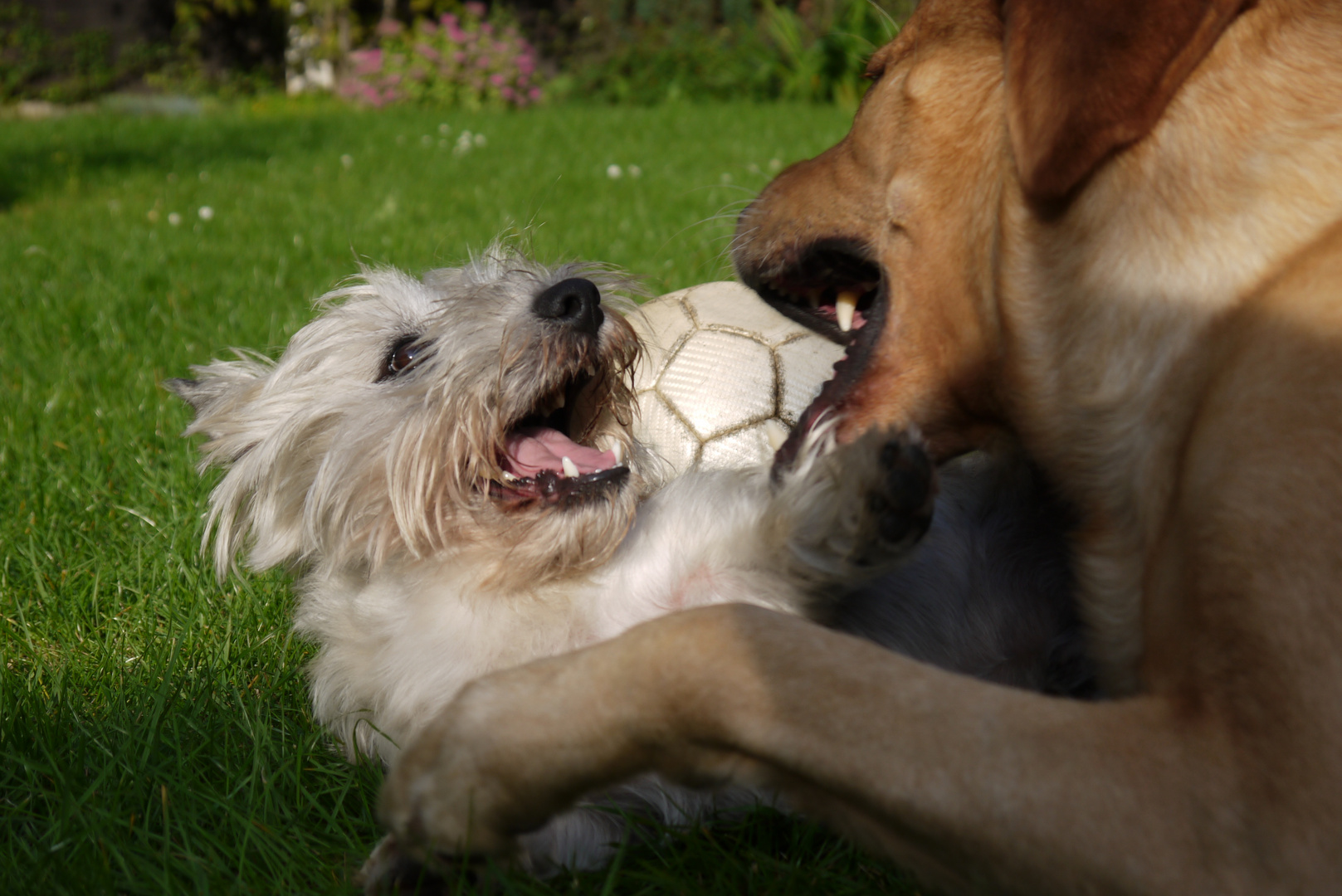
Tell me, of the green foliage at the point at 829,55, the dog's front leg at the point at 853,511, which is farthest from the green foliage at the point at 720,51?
the dog's front leg at the point at 853,511

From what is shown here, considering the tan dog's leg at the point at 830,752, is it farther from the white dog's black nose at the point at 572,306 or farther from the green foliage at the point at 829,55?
the green foliage at the point at 829,55

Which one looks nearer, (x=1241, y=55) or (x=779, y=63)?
(x=1241, y=55)

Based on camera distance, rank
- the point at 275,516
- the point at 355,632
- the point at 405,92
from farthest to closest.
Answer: the point at 405,92 < the point at 275,516 < the point at 355,632

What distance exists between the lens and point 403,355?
121 inches

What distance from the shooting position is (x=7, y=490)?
3.84 m

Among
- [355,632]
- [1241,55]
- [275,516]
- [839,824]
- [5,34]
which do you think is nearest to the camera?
[839,824]

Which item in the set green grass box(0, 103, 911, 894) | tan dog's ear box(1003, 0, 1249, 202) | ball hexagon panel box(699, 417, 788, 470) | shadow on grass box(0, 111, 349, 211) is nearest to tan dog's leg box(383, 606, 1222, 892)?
green grass box(0, 103, 911, 894)

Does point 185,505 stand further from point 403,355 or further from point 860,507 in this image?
point 860,507

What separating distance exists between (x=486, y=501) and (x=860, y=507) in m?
1.05

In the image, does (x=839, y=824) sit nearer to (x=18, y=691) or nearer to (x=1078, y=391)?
(x=1078, y=391)

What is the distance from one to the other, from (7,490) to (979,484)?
3.30 metres

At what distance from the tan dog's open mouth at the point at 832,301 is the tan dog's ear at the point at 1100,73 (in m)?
0.59

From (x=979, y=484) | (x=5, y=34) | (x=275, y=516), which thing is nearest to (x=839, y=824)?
(x=979, y=484)

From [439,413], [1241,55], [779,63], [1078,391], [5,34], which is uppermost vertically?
[1241,55]
